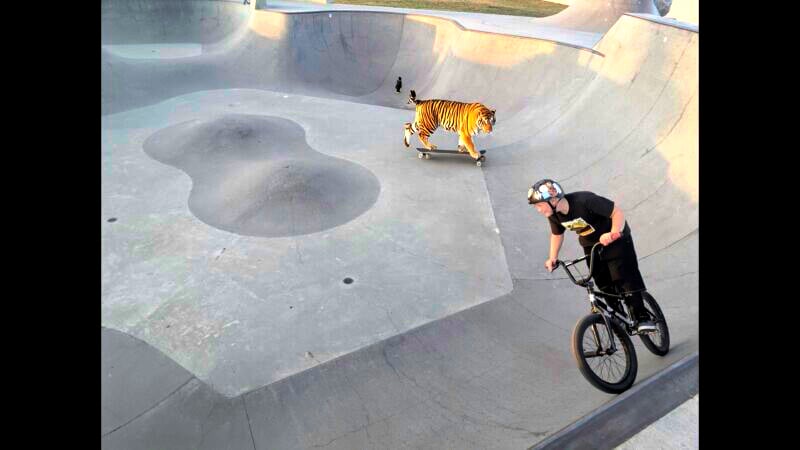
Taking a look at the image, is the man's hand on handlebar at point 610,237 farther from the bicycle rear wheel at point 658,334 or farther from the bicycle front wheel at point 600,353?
the bicycle rear wheel at point 658,334

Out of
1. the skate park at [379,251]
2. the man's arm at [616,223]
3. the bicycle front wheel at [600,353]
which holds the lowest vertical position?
the skate park at [379,251]

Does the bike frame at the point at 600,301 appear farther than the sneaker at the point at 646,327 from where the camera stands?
No

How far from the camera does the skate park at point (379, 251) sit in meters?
4.60

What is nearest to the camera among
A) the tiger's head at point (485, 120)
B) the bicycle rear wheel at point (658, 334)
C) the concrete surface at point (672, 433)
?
the concrete surface at point (672, 433)

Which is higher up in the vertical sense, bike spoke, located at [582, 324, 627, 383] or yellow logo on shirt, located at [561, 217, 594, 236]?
yellow logo on shirt, located at [561, 217, 594, 236]

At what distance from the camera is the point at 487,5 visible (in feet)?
99.5

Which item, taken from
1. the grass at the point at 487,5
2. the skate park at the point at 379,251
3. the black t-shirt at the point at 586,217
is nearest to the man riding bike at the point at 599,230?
the black t-shirt at the point at 586,217

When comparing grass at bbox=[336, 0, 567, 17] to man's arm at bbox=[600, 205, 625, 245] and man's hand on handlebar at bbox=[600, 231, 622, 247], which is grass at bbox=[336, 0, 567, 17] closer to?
man's arm at bbox=[600, 205, 625, 245]

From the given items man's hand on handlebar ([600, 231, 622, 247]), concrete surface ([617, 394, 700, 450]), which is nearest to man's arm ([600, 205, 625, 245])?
man's hand on handlebar ([600, 231, 622, 247])

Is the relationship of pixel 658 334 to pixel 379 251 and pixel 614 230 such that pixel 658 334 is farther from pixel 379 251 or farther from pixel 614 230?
pixel 379 251

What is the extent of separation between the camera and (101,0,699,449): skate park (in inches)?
181

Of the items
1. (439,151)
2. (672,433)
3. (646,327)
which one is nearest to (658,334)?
(646,327)

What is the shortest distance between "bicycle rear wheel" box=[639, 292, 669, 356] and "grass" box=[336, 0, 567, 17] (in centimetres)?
2521
